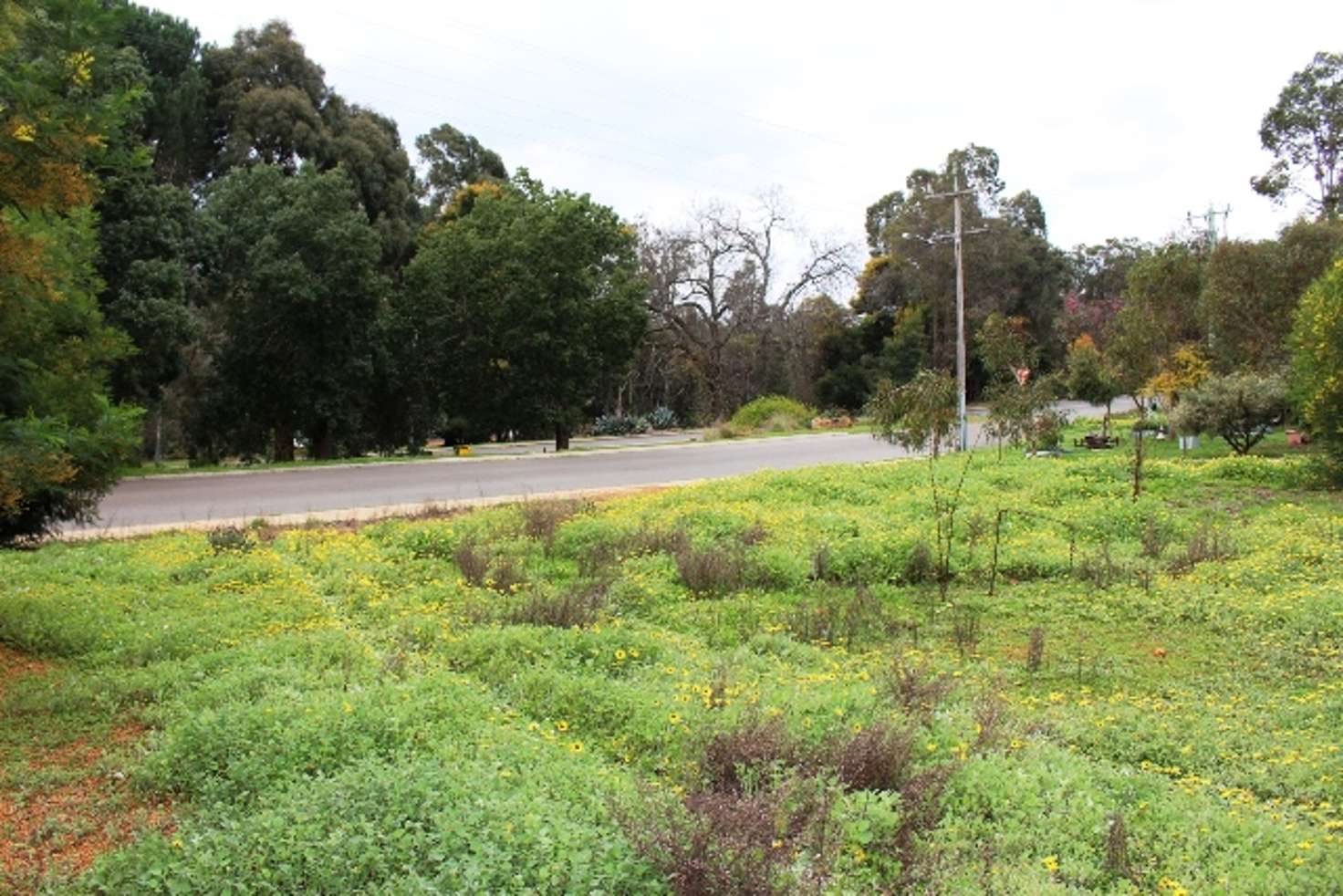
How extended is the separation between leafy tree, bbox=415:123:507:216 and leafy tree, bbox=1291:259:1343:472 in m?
36.5

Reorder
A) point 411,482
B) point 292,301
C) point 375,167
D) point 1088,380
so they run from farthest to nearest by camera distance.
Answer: point 375,167
point 1088,380
point 292,301
point 411,482

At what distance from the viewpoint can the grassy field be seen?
3961 millimetres

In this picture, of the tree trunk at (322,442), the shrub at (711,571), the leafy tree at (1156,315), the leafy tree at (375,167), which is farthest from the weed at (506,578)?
the leafy tree at (375,167)

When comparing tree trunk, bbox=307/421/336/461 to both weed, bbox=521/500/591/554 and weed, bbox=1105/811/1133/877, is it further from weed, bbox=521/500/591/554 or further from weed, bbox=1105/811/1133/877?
weed, bbox=1105/811/1133/877

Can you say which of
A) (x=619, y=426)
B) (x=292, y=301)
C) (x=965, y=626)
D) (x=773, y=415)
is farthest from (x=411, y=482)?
(x=619, y=426)

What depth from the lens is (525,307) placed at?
29891mm

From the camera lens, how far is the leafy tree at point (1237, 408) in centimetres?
2133

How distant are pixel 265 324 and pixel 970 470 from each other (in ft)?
60.2

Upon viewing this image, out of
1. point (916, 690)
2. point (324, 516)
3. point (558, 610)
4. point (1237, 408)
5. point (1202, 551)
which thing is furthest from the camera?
point (1237, 408)

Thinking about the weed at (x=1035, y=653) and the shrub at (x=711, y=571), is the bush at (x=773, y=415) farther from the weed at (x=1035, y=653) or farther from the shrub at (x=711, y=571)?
the weed at (x=1035, y=653)

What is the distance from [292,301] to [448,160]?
22.9 m

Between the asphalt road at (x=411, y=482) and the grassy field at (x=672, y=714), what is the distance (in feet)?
13.1

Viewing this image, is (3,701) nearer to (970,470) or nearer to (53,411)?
(53,411)

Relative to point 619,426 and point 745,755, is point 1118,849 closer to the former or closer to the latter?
point 745,755
